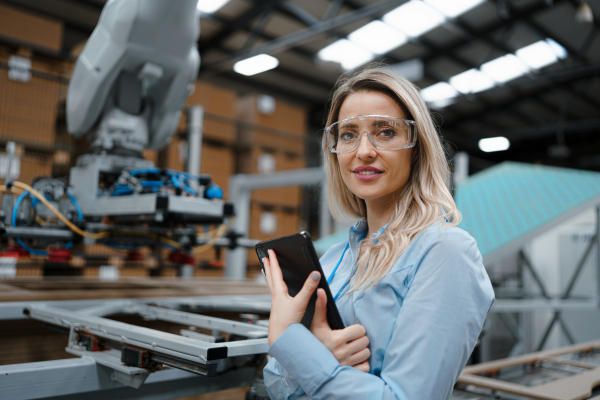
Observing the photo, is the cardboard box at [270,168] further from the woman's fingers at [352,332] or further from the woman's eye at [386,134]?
the woman's fingers at [352,332]

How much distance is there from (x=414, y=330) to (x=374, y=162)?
0.34 metres

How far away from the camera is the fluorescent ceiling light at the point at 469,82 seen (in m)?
9.17

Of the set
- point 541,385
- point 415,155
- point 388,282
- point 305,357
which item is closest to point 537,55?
point 541,385

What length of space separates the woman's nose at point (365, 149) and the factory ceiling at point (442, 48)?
5609 mm

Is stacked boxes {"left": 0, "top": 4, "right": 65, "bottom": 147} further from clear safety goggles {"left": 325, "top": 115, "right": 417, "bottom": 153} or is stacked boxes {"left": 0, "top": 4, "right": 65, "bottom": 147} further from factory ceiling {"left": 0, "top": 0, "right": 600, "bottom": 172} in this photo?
factory ceiling {"left": 0, "top": 0, "right": 600, "bottom": 172}

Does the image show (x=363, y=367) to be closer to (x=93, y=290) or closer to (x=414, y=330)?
(x=414, y=330)

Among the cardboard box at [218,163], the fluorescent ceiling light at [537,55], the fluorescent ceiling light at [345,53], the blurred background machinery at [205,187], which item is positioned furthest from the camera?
the fluorescent ceiling light at [537,55]

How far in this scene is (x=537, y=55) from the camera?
8.43 meters

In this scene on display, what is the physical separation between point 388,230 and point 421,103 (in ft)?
0.89

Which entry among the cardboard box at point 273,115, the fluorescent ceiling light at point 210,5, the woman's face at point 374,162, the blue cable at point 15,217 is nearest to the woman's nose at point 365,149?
the woman's face at point 374,162

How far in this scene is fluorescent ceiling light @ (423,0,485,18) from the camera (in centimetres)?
666

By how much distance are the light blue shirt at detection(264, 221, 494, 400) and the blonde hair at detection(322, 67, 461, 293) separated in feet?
0.07

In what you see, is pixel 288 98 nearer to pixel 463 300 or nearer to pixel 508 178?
pixel 508 178

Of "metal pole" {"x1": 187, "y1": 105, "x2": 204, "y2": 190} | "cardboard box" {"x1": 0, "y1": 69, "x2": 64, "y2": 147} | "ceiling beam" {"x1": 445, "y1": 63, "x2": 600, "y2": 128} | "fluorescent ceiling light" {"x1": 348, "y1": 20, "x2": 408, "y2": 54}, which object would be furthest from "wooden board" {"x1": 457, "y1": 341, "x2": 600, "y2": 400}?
"ceiling beam" {"x1": 445, "y1": 63, "x2": 600, "y2": 128}
